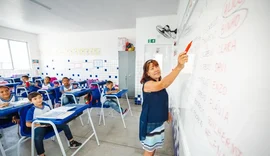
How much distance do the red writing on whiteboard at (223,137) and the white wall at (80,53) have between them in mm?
4600

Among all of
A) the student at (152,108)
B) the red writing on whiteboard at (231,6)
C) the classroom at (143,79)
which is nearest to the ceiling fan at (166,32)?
the classroom at (143,79)

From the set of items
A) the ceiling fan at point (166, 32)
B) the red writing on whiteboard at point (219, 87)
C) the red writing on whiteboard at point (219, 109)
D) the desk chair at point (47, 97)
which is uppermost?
the ceiling fan at point (166, 32)

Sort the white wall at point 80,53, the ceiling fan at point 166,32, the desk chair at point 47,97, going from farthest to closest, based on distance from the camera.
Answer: the white wall at point 80,53 → the ceiling fan at point 166,32 → the desk chair at point 47,97

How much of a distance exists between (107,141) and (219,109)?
210 centimetres

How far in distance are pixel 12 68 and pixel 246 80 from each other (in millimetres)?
7415

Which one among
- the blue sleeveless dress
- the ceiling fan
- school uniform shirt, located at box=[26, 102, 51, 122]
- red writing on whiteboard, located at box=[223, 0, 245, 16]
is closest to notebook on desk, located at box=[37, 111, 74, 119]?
school uniform shirt, located at box=[26, 102, 51, 122]

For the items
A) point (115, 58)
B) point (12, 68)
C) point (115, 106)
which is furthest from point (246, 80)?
point (12, 68)

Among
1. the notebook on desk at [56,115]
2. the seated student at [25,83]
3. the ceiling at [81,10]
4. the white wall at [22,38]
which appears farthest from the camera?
the white wall at [22,38]

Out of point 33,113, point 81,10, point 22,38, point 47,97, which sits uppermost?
point 81,10

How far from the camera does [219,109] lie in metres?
0.44

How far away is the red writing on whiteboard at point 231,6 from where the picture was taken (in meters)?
0.36

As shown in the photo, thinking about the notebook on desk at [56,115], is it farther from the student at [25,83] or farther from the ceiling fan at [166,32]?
the ceiling fan at [166,32]

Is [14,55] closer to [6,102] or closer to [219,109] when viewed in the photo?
[6,102]

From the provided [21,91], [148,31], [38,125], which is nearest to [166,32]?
[148,31]
